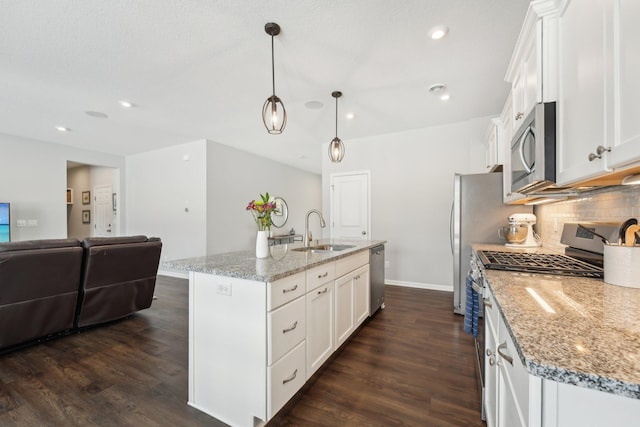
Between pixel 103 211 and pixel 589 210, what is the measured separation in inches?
323

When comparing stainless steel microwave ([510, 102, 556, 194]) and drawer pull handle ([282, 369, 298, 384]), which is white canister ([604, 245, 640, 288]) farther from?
drawer pull handle ([282, 369, 298, 384])

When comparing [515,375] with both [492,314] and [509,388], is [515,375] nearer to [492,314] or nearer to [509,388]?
[509,388]

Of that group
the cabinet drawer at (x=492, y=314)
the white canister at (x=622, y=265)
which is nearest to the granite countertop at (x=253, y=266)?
the cabinet drawer at (x=492, y=314)

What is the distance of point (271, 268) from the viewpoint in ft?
5.46

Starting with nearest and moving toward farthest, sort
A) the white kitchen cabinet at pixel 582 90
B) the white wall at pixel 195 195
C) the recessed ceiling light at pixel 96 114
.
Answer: the white kitchen cabinet at pixel 582 90
the recessed ceiling light at pixel 96 114
the white wall at pixel 195 195

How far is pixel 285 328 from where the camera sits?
5.25ft

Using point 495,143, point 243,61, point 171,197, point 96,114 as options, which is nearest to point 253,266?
point 243,61

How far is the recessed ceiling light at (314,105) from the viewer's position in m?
3.41

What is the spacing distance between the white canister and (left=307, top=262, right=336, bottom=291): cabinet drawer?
1.49 m

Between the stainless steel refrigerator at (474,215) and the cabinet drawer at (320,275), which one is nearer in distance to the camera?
the cabinet drawer at (320,275)

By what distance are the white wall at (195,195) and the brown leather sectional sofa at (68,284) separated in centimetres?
190

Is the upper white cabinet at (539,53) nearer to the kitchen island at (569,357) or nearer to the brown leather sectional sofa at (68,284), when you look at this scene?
the kitchen island at (569,357)

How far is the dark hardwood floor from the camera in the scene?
5.33 ft

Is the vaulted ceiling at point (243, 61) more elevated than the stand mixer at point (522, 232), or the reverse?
the vaulted ceiling at point (243, 61)
